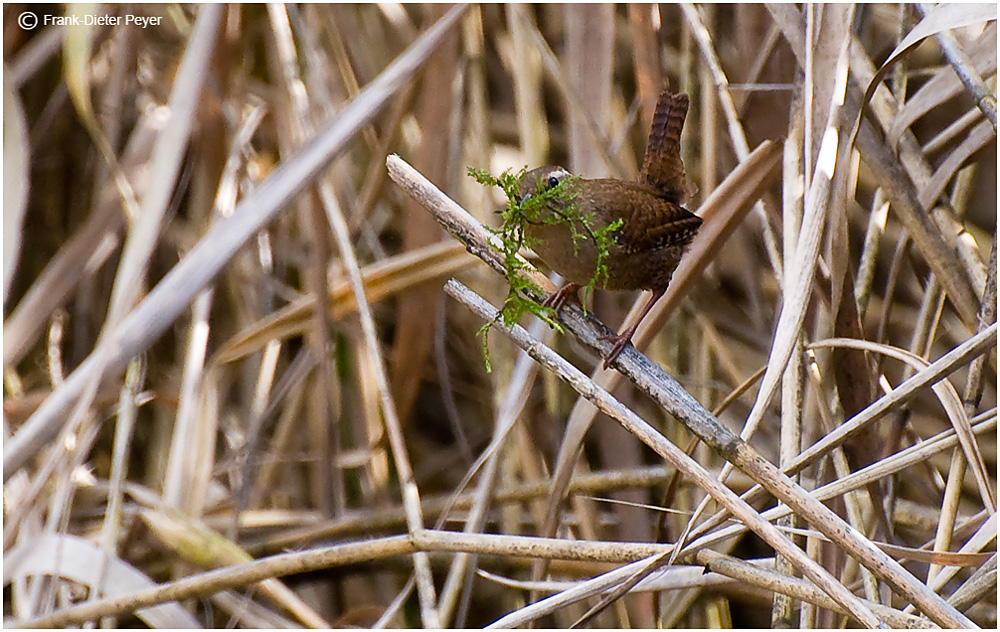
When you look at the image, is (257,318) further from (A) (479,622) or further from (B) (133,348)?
(A) (479,622)

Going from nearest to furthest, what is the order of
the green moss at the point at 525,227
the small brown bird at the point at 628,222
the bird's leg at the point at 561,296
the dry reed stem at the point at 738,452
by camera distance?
the dry reed stem at the point at 738,452
the green moss at the point at 525,227
the small brown bird at the point at 628,222
the bird's leg at the point at 561,296

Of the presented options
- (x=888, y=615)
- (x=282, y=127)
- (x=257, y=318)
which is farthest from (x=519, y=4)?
(x=888, y=615)

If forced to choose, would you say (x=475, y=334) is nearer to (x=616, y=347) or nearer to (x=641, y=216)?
(x=641, y=216)

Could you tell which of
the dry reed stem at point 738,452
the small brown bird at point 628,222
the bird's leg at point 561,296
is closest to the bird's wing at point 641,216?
the small brown bird at point 628,222

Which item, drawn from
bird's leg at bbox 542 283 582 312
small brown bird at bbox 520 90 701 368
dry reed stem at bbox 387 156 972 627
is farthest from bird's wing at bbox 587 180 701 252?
dry reed stem at bbox 387 156 972 627

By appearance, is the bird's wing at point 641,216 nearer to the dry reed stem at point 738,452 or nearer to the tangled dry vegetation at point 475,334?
the tangled dry vegetation at point 475,334

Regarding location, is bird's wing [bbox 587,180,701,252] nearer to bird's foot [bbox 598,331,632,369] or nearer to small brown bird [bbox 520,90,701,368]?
small brown bird [bbox 520,90,701,368]
